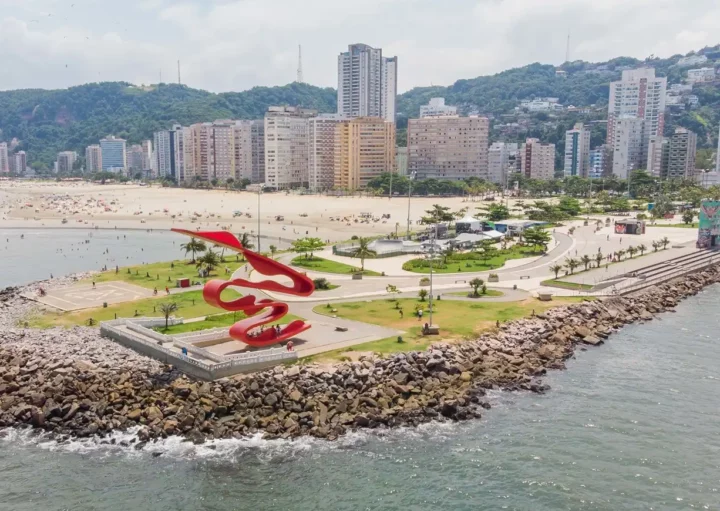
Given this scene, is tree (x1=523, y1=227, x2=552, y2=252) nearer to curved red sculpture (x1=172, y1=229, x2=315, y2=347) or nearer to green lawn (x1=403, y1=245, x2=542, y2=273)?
green lawn (x1=403, y1=245, x2=542, y2=273)

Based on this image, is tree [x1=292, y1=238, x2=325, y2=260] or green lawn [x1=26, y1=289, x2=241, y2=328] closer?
green lawn [x1=26, y1=289, x2=241, y2=328]

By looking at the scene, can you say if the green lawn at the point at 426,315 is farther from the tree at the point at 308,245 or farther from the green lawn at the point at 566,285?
the tree at the point at 308,245

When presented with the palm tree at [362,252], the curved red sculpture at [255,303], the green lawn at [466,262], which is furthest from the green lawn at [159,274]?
the curved red sculpture at [255,303]

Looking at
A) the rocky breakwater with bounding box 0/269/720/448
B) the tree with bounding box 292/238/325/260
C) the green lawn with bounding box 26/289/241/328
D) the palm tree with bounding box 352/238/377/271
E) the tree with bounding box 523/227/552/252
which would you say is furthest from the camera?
the tree with bounding box 523/227/552/252

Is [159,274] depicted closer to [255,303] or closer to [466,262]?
[255,303]

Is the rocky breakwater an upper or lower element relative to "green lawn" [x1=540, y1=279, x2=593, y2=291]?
lower

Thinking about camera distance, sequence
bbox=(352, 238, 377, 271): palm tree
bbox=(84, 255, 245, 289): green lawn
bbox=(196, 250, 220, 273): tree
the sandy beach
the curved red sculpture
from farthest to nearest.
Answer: the sandy beach
bbox=(352, 238, 377, 271): palm tree
bbox=(196, 250, 220, 273): tree
bbox=(84, 255, 245, 289): green lawn
the curved red sculpture

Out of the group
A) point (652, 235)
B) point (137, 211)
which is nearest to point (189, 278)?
point (652, 235)

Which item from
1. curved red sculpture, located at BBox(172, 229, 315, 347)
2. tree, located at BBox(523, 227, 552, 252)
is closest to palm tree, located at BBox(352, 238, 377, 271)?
tree, located at BBox(523, 227, 552, 252)
